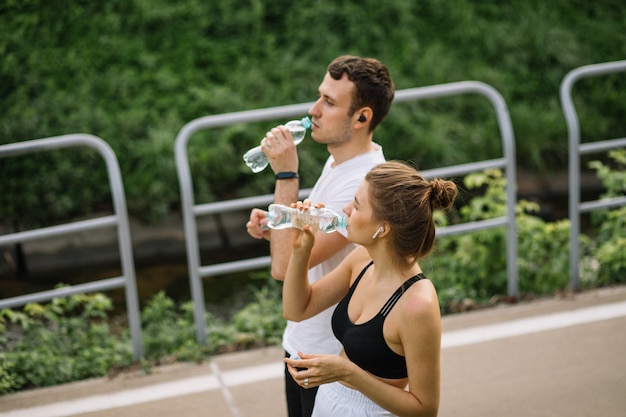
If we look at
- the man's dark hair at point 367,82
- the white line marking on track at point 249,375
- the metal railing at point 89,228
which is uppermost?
the man's dark hair at point 367,82

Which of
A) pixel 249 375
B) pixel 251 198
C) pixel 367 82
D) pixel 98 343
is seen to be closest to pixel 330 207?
pixel 367 82

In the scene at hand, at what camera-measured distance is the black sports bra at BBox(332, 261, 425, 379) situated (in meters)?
2.54

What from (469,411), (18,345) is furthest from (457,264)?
(18,345)

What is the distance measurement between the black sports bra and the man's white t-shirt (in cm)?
42

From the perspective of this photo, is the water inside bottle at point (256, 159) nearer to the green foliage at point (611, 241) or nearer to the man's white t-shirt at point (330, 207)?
the man's white t-shirt at point (330, 207)

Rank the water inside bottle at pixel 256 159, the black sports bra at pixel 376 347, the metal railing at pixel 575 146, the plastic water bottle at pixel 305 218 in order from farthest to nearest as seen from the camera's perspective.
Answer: the metal railing at pixel 575 146
the water inside bottle at pixel 256 159
the plastic water bottle at pixel 305 218
the black sports bra at pixel 376 347

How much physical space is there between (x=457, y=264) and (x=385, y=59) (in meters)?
5.84

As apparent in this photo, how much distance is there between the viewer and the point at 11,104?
31.5ft

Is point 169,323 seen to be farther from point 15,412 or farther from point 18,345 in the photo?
point 15,412

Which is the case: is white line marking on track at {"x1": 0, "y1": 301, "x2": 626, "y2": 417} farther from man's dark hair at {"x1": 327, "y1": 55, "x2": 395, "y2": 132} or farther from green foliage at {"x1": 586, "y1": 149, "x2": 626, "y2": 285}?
man's dark hair at {"x1": 327, "y1": 55, "x2": 395, "y2": 132}

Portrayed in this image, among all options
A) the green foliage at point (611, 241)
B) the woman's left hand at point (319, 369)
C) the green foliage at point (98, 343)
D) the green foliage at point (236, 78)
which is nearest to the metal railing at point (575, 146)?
the green foliage at point (611, 241)

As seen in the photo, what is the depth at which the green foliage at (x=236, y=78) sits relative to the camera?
9.20m

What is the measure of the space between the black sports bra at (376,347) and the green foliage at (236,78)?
657 centimetres

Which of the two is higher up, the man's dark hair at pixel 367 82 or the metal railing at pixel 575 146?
the man's dark hair at pixel 367 82
